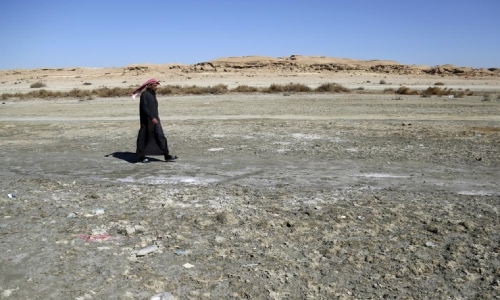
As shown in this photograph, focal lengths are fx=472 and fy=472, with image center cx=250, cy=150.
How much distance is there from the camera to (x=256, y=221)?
562cm

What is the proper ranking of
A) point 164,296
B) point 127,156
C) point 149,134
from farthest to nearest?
1. point 127,156
2. point 149,134
3. point 164,296

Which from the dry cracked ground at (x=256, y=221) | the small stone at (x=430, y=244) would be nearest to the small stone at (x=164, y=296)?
the dry cracked ground at (x=256, y=221)

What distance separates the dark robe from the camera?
9633mm

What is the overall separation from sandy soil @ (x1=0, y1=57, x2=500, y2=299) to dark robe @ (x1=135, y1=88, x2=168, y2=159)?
393 mm

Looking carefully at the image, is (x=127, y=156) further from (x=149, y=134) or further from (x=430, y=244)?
(x=430, y=244)

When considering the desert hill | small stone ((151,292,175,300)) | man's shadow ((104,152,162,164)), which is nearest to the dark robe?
man's shadow ((104,152,162,164))

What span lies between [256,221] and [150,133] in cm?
473

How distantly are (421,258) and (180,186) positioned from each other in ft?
13.1

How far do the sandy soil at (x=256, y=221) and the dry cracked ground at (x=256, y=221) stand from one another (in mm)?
21

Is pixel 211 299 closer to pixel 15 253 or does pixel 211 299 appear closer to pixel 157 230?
pixel 157 230

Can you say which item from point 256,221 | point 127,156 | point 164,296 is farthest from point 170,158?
point 164,296

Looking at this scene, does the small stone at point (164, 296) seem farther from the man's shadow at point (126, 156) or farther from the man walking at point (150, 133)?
the man's shadow at point (126, 156)

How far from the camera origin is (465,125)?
1477 centimetres

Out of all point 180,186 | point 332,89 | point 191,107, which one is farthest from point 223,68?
point 180,186
